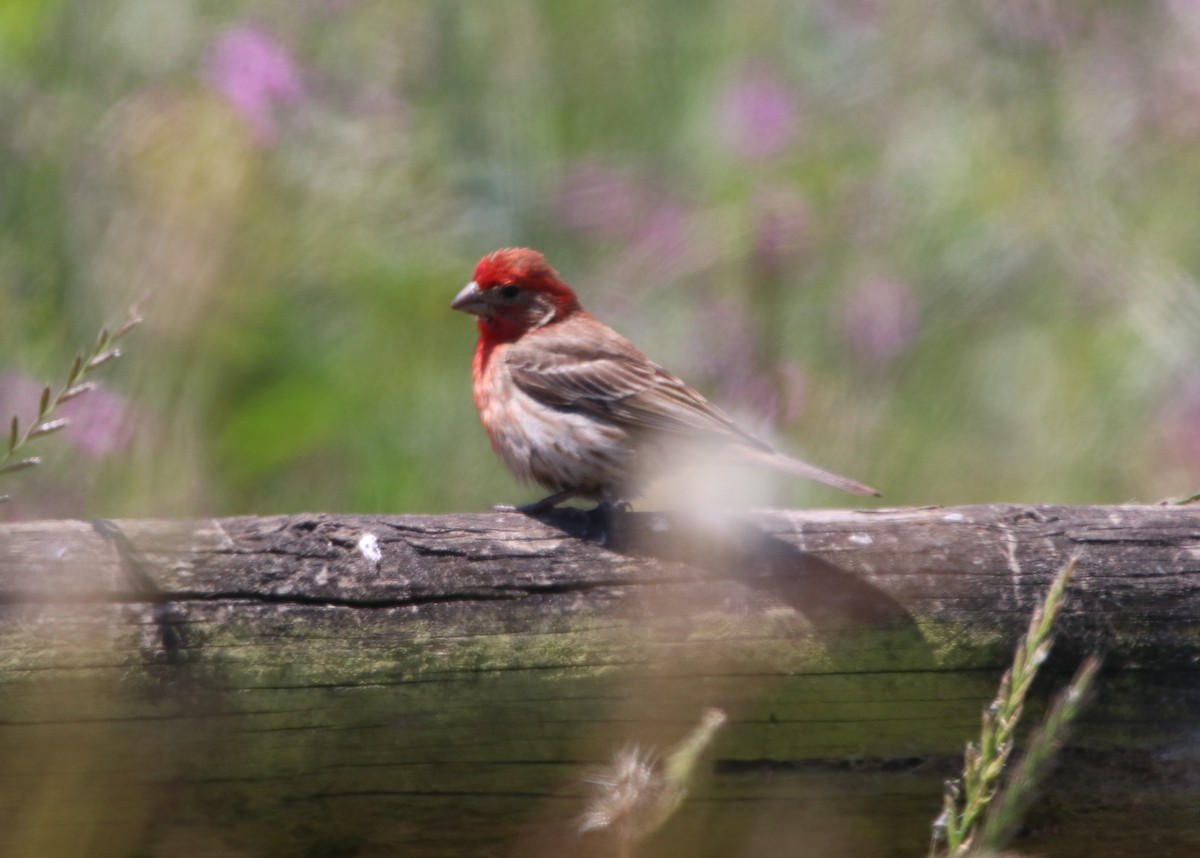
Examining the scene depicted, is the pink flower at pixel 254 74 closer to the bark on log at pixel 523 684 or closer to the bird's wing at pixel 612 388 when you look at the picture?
the bird's wing at pixel 612 388

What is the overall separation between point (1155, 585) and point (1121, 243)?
11.6ft

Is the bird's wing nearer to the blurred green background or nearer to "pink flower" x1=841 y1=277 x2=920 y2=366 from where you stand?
the blurred green background

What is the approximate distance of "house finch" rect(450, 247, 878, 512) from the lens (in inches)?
154

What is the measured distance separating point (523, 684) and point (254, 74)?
9.15 ft

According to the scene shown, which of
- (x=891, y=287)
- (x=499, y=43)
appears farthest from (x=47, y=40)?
(x=891, y=287)

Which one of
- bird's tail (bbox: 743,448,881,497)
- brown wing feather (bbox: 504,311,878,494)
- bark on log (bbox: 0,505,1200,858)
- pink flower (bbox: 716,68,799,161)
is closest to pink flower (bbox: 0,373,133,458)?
bark on log (bbox: 0,505,1200,858)

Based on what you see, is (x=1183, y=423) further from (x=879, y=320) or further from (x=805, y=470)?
(x=805, y=470)

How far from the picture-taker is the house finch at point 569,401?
390 centimetres

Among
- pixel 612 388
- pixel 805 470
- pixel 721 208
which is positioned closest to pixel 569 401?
pixel 612 388

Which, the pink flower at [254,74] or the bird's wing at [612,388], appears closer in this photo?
the bird's wing at [612,388]

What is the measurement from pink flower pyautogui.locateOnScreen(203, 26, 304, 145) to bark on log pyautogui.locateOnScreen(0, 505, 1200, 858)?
225 cm

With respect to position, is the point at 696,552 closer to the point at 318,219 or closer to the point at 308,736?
the point at 308,736

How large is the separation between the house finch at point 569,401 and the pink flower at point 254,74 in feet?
2.67

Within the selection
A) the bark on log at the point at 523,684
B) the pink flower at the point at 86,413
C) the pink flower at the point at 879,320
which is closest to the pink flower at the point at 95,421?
the pink flower at the point at 86,413
